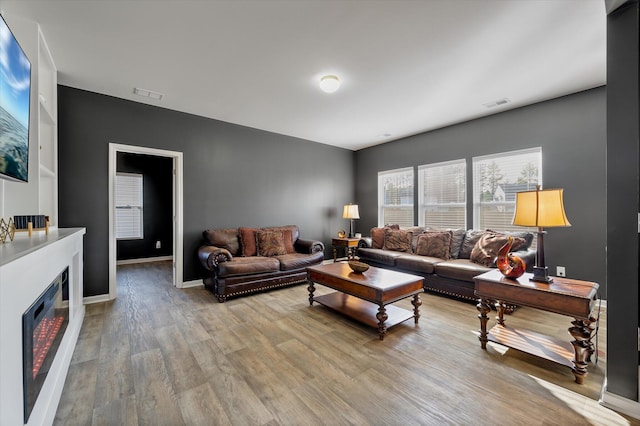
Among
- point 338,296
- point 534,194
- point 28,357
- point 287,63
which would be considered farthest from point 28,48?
point 534,194

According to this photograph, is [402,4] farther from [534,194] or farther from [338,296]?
[338,296]

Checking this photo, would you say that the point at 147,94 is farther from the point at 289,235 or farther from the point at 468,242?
the point at 468,242

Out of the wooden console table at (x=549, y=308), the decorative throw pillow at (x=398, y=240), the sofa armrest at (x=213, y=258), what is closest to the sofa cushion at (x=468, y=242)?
the decorative throw pillow at (x=398, y=240)

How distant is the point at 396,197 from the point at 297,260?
108 inches

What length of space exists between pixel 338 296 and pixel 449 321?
1.28 metres

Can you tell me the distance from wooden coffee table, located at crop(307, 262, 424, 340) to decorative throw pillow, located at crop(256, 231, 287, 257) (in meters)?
1.20

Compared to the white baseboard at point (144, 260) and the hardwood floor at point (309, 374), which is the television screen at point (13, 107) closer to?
the hardwood floor at point (309, 374)

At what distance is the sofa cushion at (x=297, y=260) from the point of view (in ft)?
13.3

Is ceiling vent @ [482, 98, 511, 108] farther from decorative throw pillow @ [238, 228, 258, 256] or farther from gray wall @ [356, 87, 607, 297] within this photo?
decorative throw pillow @ [238, 228, 258, 256]

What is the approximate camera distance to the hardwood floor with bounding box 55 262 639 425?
1594mm

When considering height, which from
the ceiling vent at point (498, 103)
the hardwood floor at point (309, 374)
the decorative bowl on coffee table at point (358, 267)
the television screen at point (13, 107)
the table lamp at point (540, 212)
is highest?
the ceiling vent at point (498, 103)

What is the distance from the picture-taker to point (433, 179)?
507cm

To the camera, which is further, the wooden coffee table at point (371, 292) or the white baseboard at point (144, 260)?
the white baseboard at point (144, 260)

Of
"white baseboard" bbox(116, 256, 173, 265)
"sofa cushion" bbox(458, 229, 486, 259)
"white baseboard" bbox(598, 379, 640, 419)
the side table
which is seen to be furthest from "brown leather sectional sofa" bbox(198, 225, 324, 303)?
"white baseboard" bbox(598, 379, 640, 419)
